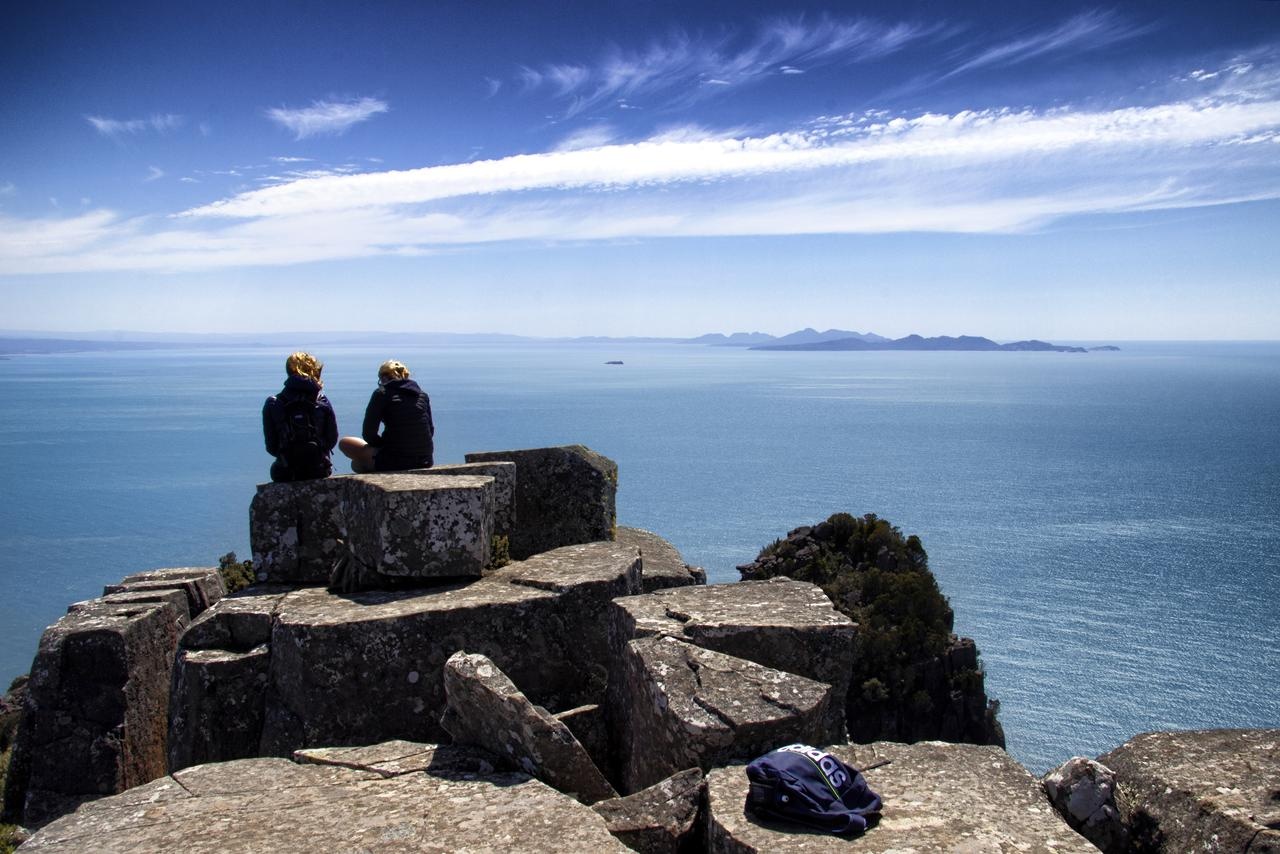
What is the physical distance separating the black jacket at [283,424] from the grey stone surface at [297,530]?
0.30 m

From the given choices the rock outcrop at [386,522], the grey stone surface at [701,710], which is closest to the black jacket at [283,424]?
the rock outcrop at [386,522]

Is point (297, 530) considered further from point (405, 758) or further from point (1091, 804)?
point (1091, 804)

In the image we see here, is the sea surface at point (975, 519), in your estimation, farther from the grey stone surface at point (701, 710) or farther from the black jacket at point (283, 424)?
the grey stone surface at point (701, 710)

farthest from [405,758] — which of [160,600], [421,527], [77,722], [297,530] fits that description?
[160,600]

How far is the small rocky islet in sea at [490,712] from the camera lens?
14.5 ft

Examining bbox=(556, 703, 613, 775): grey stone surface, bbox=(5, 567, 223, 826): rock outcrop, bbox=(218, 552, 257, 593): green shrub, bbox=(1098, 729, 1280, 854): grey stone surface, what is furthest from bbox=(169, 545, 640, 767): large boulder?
bbox=(1098, 729, 1280, 854): grey stone surface

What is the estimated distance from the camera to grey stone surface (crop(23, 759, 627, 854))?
426 centimetres

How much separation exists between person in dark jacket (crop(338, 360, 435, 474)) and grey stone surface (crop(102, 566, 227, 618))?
6.43 ft

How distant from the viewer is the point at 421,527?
7.04 meters

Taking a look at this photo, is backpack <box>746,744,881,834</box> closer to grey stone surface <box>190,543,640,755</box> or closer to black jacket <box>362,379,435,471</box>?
grey stone surface <box>190,543,640,755</box>

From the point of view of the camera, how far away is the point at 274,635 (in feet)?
21.8

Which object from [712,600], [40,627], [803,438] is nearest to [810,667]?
[712,600]

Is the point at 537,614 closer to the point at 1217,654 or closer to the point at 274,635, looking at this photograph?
the point at 274,635

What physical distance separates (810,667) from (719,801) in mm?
1936
